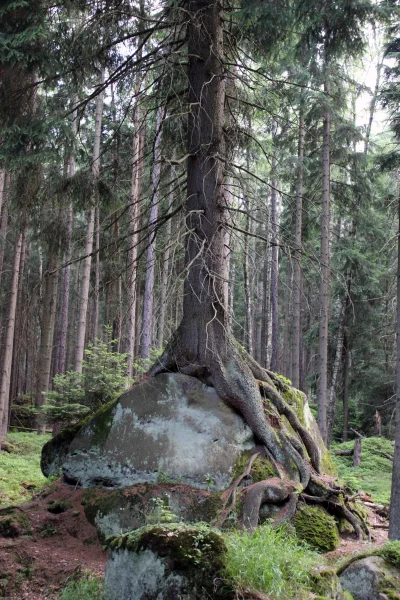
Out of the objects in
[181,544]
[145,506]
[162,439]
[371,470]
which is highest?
[162,439]

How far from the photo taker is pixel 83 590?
4281 mm

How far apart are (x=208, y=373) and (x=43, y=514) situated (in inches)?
107

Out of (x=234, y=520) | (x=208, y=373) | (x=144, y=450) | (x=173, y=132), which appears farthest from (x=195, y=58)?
(x=234, y=520)

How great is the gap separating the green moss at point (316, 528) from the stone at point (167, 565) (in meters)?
2.87

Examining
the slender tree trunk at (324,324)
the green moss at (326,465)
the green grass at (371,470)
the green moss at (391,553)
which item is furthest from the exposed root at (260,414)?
the slender tree trunk at (324,324)

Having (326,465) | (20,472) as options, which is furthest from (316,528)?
(20,472)

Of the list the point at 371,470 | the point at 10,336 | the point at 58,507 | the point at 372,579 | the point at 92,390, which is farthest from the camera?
the point at 371,470

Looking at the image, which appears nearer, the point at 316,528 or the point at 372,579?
the point at 372,579

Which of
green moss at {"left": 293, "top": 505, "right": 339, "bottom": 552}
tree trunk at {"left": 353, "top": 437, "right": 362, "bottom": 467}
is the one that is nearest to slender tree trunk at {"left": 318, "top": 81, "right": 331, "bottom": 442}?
tree trunk at {"left": 353, "top": 437, "right": 362, "bottom": 467}

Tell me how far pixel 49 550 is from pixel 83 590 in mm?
1493

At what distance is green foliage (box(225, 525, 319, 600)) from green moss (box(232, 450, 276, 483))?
7.82 feet

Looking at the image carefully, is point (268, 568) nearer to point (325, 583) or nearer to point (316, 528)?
point (325, 583)

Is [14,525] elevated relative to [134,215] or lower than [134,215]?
lower

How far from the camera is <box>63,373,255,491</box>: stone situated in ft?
20.9
